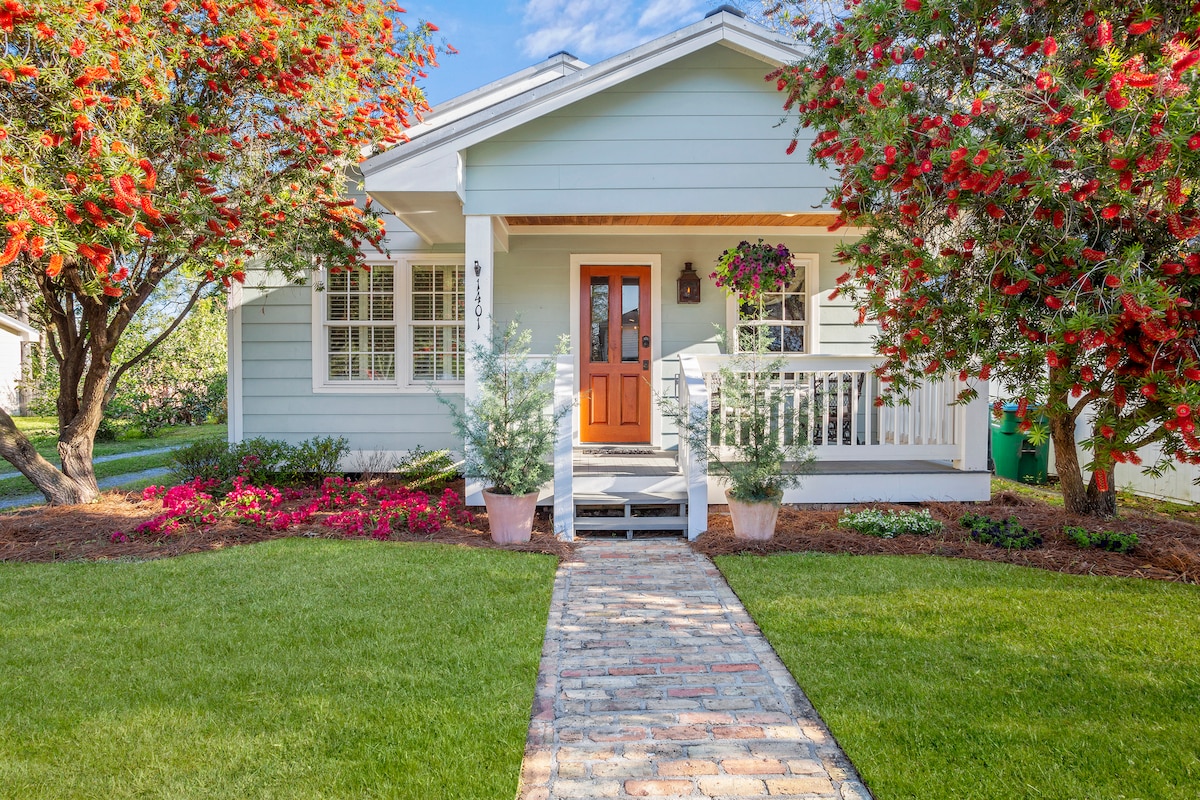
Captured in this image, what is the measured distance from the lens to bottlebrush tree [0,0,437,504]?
4.27 meters

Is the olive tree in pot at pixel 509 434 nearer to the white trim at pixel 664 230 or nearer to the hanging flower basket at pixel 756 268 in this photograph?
the hanging flower basket at pixel 756 268

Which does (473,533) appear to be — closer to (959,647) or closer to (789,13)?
(959,647)

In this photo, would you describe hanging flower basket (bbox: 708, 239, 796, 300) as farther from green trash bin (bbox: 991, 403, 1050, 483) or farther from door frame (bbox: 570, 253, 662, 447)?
green trash bin (bbox: 991, 403, 1050, 483)

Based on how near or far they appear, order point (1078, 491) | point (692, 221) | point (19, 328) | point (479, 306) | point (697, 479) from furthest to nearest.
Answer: point (19, 328)
point (692, 221)
point (479, 306)
point (1078, 491)
point (697, 479)

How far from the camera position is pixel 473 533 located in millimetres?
5574

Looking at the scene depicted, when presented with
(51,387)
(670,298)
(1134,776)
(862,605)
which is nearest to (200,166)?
(670,298)

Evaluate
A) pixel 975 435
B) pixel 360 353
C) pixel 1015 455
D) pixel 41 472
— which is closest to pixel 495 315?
pixel 360 353

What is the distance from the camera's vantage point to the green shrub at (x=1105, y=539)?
4711mm

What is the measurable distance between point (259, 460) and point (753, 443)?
5.20m

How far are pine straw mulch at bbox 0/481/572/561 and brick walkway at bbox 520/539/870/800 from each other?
147 centimetres

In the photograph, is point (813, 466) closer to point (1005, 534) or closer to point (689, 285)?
point (1005, 534)

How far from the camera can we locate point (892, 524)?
5.33m

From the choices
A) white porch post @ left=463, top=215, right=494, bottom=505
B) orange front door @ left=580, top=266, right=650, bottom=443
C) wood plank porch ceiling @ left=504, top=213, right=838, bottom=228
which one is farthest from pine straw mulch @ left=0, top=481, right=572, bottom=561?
wood plank porch ceiling @ left=504, top=213, right=838, bottom=228

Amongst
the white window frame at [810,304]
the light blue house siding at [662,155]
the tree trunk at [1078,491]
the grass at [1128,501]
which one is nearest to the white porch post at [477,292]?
the light blue house siding at [662,155]
